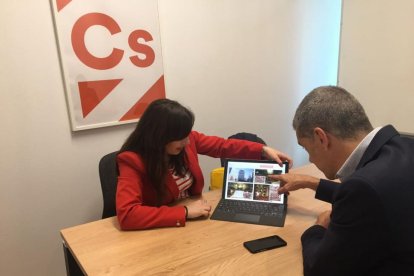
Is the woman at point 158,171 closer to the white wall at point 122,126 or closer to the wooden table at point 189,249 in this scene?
the wooden table at point 189,249

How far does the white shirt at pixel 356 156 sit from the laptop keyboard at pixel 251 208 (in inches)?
16.8

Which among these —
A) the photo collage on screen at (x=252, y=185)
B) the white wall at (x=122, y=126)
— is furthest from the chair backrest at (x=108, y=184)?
the photo collage on screen at (x=252, y=185)

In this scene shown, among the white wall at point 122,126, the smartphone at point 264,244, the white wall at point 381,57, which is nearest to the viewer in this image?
the smartphone at point 264,244

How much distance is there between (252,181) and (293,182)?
0.19m

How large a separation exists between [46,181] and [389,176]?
186cm

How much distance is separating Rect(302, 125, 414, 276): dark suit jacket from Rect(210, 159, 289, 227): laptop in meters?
0.52

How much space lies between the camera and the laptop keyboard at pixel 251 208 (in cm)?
142

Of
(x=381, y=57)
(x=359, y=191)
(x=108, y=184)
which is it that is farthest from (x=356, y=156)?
(x=381, y=57)

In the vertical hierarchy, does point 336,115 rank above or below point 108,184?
above

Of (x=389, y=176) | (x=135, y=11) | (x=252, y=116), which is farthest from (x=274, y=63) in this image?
(x=389, y=176)

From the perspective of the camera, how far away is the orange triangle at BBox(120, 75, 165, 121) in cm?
221

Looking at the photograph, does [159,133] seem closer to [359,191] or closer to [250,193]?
[250,193]

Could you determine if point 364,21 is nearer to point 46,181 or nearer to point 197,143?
point 197,143

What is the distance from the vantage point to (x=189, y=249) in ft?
3.90
